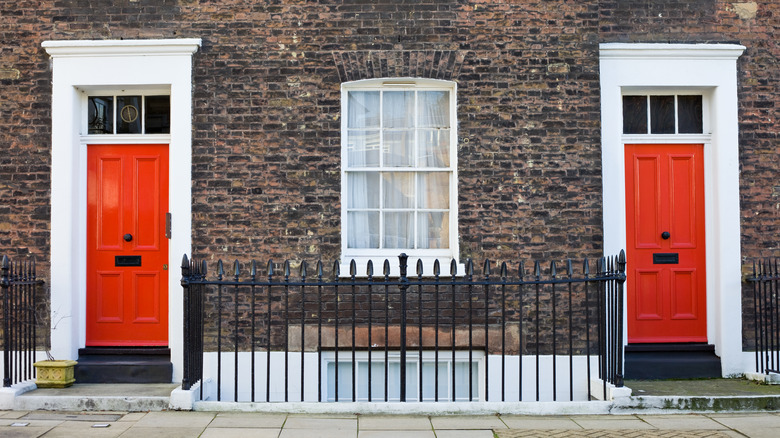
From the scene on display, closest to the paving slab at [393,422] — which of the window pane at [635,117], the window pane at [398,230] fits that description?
the window pane at [398,230]

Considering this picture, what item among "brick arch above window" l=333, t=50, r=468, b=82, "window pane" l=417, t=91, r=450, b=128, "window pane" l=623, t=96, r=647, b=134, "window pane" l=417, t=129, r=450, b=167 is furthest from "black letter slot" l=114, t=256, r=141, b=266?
"window pane" l=623, t=96, r=647, b=134

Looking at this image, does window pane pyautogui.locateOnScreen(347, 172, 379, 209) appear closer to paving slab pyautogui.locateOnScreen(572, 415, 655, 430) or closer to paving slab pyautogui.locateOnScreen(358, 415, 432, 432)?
paving slab pyautogui.locateOnScreen(358, 415, 432, 432)

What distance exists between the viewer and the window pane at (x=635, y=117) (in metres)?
8.34

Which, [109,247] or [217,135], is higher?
[217,135]

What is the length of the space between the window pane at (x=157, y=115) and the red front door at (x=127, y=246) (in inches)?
8.1

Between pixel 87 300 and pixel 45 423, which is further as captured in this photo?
pixel 87 300

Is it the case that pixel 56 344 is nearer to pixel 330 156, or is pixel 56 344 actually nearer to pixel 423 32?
pixel 330 156

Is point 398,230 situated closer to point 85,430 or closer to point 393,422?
point 393,422

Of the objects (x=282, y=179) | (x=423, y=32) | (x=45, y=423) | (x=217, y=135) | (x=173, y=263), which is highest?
(x=423, y=32)

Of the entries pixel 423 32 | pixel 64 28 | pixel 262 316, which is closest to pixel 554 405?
pixel 262 316

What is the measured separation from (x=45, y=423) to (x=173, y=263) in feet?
7.14

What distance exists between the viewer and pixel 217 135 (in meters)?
7.90

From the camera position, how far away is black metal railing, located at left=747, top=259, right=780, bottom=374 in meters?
7.58

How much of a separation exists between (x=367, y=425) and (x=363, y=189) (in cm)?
291
